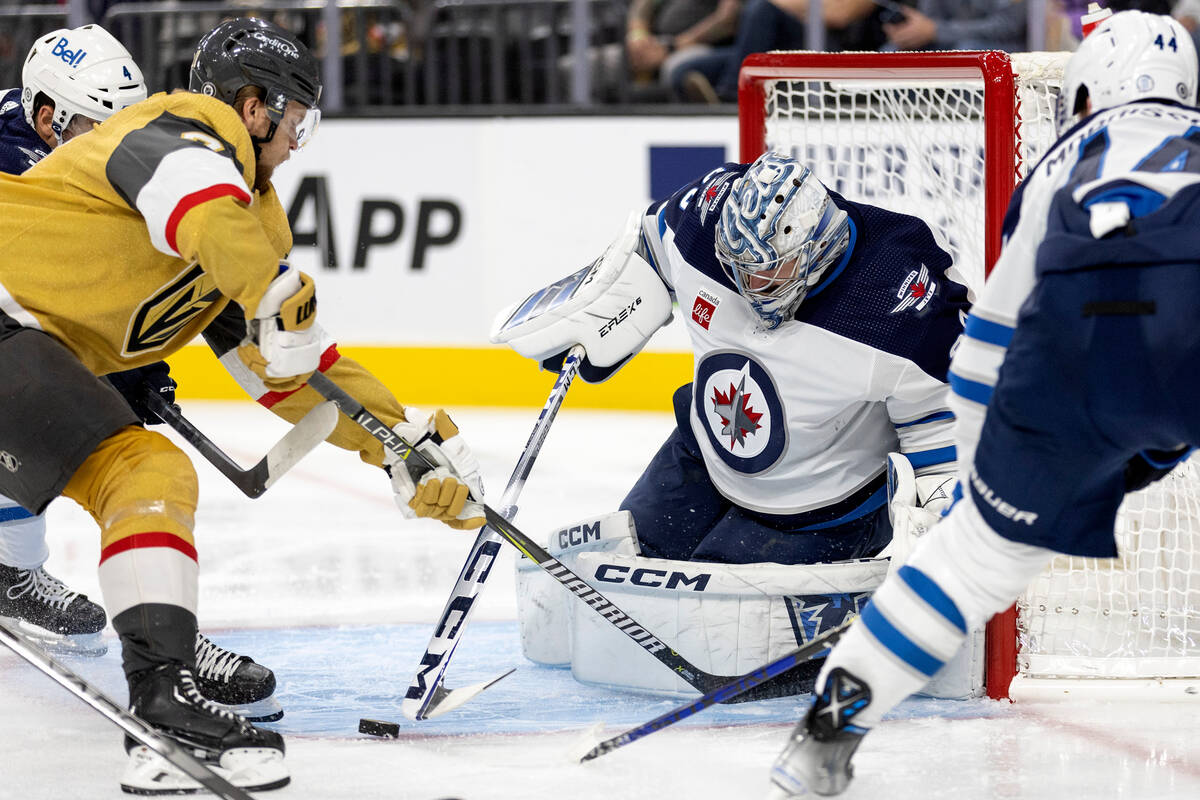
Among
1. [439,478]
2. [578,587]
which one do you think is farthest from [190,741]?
[578,587]

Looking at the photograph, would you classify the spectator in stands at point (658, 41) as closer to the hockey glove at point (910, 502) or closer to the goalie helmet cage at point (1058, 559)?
the goalie helmet cage at point (1058, 559)

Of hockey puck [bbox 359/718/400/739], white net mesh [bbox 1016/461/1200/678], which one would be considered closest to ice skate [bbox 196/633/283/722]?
hockey puck [bbox 359/718/400/739]

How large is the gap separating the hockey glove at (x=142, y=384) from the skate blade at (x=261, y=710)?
61 centimetres

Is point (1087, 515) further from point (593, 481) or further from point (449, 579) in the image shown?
point (593, 481)

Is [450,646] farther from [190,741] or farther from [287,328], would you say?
[287,328]

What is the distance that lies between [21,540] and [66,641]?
8.0 inches

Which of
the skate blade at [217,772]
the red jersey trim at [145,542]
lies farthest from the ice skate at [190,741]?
the red jersey trim at [145,542]

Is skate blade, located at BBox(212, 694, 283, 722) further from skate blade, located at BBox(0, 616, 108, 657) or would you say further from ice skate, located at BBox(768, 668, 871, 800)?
ice skate, located at BBox(768, 668, 871, 800)

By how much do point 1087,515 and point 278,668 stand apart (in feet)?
4.97

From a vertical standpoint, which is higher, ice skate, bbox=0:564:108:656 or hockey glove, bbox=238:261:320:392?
hockey glove, bbox=238:261:320:392

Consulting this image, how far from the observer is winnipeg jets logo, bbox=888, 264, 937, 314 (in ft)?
8.31

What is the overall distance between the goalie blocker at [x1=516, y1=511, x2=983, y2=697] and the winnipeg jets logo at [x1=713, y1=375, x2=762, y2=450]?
0.74 ft

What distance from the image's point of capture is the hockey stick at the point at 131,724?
1.94 metres

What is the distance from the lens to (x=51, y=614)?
296cm
